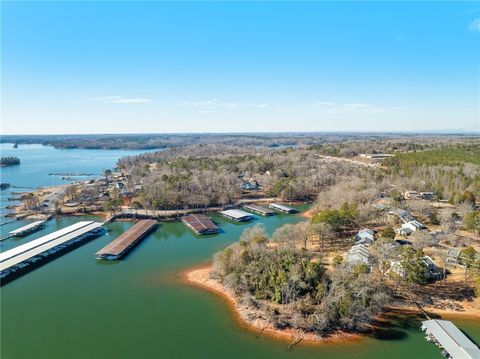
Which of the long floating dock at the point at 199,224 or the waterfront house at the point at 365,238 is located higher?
the waterfront house at the point at 365,238

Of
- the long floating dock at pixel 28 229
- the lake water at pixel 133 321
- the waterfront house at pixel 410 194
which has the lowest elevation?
the lake water at pixel 133 321

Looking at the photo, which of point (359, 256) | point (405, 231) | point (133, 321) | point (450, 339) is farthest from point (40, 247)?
point (405, 231)

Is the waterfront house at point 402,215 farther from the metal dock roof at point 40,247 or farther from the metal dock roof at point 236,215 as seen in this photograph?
the metal dock roof at point 40,247

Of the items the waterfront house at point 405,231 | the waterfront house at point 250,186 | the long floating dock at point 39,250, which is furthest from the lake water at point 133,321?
the waterfront house at point 250,186

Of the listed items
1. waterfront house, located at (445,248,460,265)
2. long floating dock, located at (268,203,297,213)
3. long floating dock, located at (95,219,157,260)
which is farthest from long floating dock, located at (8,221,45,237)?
waterfront house, located at (445,248,460,265)

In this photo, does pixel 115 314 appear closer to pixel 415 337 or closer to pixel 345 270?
pixel 345 270
